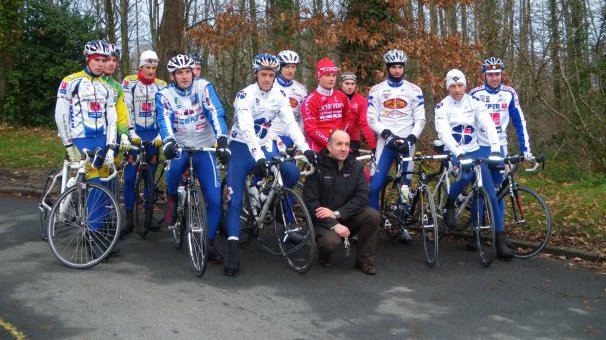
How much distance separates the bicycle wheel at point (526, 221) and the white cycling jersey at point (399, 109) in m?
1.39

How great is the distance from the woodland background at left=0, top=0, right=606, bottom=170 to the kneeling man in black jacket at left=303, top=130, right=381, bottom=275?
18.1 ft

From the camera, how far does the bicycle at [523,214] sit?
26.4 feet

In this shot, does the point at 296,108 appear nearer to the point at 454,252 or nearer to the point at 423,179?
the point at 423,179

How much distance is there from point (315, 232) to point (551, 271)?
257 cm

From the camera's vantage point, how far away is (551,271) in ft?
25.0

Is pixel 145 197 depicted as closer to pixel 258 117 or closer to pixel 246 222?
pixel 246 222

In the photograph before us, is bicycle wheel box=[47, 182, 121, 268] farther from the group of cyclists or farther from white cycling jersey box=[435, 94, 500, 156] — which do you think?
white cycling jersey box=[435, 94, 500, 156]

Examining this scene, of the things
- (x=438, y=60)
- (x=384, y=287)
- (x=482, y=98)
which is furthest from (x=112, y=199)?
(x=438, y=60)

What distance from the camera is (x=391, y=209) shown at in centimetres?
862

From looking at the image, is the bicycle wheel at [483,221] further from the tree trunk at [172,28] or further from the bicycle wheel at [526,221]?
the tree trunk at [172,28]

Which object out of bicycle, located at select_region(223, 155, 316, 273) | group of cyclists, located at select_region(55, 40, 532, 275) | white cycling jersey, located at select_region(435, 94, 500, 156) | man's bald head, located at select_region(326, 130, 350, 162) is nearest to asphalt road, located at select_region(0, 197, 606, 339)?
bicycle, located at select_region(223, 155, 316, 273)

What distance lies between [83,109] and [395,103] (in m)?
3.63

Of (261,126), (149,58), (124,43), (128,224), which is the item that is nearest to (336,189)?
(261,126)

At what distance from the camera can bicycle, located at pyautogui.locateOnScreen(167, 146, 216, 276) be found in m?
7.00
